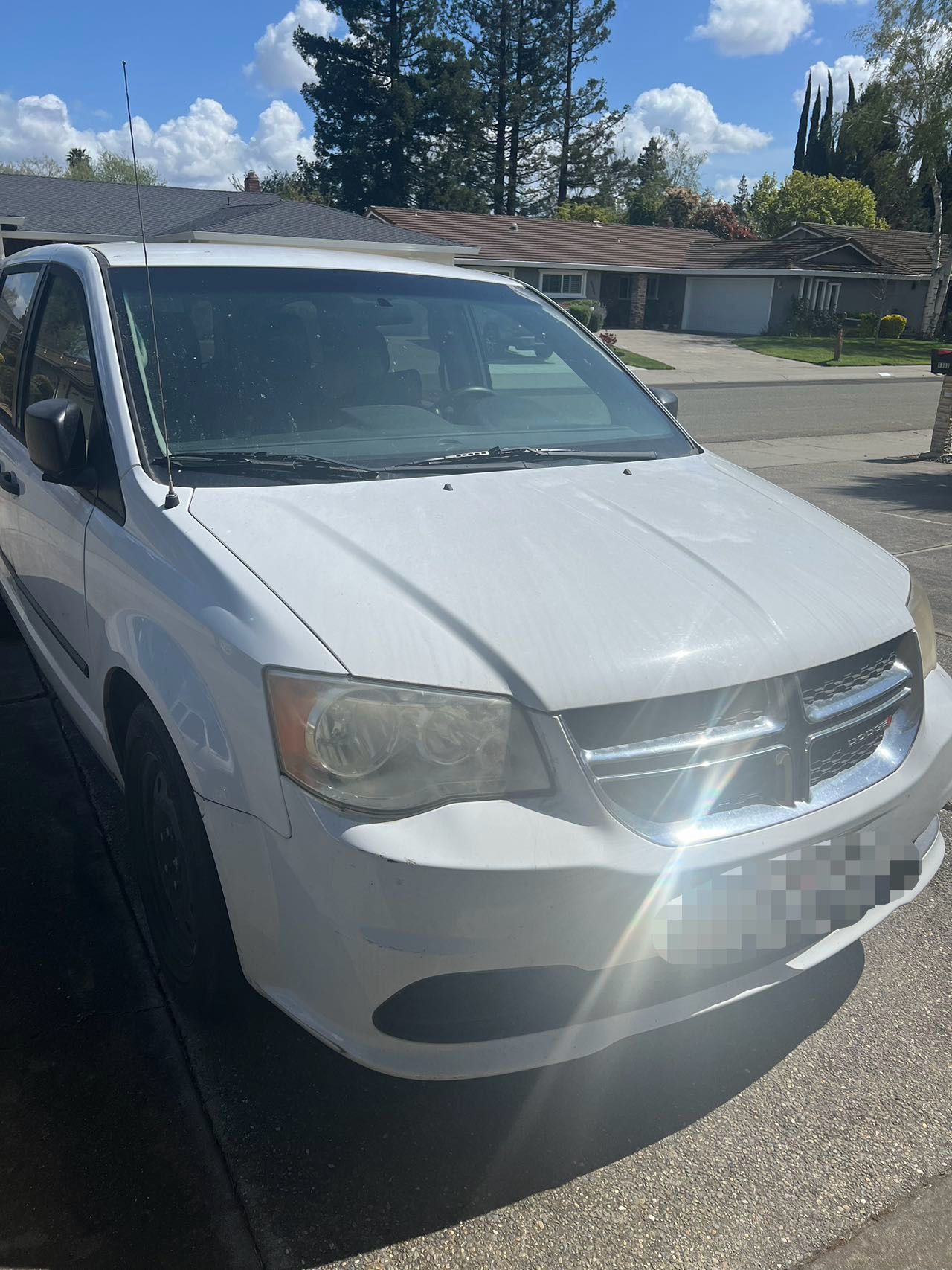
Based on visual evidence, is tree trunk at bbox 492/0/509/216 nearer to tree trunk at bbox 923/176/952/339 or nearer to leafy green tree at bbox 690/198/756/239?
leafy green tree at bbox 690/198/756/239

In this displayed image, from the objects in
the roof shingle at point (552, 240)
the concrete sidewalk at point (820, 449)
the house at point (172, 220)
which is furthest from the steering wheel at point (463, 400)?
the roof shingle at point (552, 240)

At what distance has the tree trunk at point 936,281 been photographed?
43.9 m

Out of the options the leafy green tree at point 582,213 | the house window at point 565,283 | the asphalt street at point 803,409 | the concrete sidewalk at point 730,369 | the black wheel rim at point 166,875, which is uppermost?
the leafy green tree at point 582,213

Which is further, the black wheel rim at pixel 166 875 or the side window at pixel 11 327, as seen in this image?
the side window at pixel 11 327

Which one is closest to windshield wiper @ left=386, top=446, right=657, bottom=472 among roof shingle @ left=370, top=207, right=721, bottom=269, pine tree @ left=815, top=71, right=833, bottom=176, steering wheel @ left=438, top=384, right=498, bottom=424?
steering wheel @ left=438, top=384, right=498, bottom=424

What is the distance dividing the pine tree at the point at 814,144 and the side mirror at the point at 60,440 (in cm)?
8669

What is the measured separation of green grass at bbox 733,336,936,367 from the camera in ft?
120

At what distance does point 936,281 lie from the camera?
45.2 meters

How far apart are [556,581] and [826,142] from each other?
8563 centimetres

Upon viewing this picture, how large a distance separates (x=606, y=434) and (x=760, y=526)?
0.81 metres

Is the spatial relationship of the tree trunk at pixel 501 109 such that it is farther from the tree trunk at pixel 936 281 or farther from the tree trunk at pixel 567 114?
the tree trunk at pixel 936 281

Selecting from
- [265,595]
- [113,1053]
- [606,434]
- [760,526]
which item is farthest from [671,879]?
[606,434]

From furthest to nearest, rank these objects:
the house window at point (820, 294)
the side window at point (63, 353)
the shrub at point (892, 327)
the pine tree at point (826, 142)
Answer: the pine tree at point (826, 142) → the house window at point (820, 294) → the shrub at point (892, 327) → the side window at point (63, 353)

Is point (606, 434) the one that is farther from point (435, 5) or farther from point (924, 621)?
point (435, 5)
